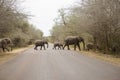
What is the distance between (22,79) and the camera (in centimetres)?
1339

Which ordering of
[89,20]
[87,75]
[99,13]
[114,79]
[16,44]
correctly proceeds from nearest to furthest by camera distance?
[114,79]
[87,75]
[99,13]
[89,20]
[16,44]

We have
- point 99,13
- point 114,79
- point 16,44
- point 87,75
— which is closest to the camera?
point 114,79

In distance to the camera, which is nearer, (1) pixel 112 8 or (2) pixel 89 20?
(1) pixel 112 8

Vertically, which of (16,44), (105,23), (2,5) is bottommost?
(16,44)

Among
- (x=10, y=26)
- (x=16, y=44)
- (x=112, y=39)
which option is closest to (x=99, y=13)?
(x=112, y=39)

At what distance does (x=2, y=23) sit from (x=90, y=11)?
386 inches

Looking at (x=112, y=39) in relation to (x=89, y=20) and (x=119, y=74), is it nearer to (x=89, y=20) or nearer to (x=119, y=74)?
(x=89, y=20)

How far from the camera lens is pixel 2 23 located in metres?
31.8

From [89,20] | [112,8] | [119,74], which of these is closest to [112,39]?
[89,20]

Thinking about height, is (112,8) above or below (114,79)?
above

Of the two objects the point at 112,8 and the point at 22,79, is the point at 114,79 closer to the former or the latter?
the point at 22,79

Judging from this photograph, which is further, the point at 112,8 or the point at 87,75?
the point at 112,8

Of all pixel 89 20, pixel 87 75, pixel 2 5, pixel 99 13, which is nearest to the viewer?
pixel 87 75

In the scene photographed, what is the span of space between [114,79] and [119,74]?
1.57m
